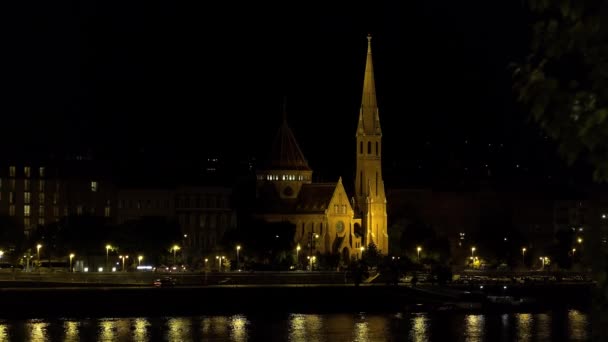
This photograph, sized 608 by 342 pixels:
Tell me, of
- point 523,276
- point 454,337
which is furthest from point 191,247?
point 454,337

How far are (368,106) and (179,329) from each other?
170ft

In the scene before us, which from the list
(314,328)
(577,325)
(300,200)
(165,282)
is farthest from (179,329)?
(300,200)

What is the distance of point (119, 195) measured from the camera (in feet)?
414

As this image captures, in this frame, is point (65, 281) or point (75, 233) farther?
point (75, 233)

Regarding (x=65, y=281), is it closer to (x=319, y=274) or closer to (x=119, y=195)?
(x=319, y=274)

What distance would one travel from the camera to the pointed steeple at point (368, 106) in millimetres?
115562

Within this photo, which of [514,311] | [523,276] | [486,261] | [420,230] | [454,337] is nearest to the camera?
[454,337]

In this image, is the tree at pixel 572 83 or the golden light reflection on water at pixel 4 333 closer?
the tree at pixel 572 83

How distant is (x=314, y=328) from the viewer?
6950cm

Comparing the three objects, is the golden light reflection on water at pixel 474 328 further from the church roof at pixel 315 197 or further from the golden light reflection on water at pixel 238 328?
the church roof at pixel 315 197

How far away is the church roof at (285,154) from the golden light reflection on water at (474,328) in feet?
148

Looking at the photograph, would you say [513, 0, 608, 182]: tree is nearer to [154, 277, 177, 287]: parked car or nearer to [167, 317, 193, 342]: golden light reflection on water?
[167, 317, 193, 342]: golden light reflection on water

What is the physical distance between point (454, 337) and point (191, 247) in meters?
59.6

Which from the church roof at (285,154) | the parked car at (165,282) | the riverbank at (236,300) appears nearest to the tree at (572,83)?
the riverbank at (236,300)
